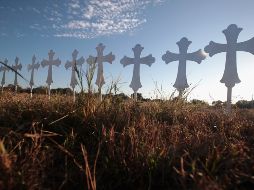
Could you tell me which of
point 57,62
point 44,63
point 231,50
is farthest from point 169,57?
point 44,63

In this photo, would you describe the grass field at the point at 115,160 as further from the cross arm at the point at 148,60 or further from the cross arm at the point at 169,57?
the cross arm at the point at 148,60

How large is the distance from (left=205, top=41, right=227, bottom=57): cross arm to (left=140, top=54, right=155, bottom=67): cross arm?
72.6 inches

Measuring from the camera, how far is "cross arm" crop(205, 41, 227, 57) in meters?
8.88

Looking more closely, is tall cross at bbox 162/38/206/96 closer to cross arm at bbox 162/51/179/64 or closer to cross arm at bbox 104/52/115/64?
cross arm at bbox 162/51/179/64

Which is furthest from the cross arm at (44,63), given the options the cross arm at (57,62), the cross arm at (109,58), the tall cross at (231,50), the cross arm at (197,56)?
the tall cross at (231,50)

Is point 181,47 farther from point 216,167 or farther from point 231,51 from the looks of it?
point 216,167

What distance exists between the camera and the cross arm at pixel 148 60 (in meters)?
10.3

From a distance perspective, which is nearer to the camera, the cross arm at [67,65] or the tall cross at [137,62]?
the tall cross at [137,62]

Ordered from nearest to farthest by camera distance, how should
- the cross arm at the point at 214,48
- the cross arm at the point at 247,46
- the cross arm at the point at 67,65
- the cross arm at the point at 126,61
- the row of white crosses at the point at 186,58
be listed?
1. the cross arm at the point at 247,46
2. the row of white crosses at the point at 186,58
3. the cross arm at the point at 214,48
4. the cross arm at the point at 126,61
5. the cross arm at the point at 67,65

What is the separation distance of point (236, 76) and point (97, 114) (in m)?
5.57

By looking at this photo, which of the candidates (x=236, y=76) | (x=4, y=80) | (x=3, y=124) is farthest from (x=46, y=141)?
(x=4, y=80)

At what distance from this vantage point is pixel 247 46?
8508 mm

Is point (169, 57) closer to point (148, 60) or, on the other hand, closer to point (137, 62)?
point (148, 60)

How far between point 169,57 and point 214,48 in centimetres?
159
